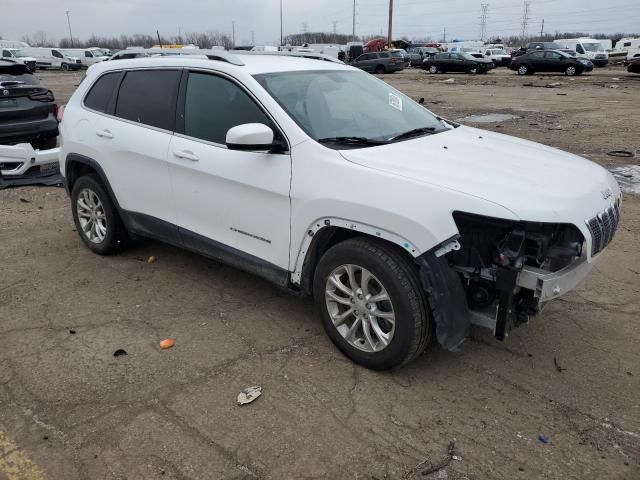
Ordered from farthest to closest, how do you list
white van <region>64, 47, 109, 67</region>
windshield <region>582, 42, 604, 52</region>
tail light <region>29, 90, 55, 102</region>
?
Answer: white van <region>64, 47, 109, 67</region> < windshield <region>582, 42, 604, 52</region> < tail light <region>29, 90, 55, 102</region>

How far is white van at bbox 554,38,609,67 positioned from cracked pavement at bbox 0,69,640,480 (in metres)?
38.2

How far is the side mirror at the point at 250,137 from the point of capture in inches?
134

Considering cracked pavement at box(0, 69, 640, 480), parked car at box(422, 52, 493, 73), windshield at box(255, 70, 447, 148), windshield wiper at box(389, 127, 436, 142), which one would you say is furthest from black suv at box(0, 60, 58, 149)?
parked car at box(422, 52, 493, 73)

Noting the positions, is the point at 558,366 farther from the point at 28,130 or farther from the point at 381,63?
the point at 381,63

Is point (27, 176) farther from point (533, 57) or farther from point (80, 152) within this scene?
point (533, 57)

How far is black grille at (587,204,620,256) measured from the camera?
3.01 metres

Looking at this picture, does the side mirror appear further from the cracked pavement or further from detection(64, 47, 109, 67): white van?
detection(64, 47, 109, 67): white van

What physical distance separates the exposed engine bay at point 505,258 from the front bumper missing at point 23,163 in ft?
20.4

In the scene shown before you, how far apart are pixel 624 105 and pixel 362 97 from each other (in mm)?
15335

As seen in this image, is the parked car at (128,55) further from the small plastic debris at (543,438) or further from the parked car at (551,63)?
the parked car at (551,63)

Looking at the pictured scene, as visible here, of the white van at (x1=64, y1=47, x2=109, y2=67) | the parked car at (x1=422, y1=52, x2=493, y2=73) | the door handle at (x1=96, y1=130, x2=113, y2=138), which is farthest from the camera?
the white van at (x1=64, y1=47, x2=109, y2=67)

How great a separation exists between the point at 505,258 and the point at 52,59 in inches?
2314

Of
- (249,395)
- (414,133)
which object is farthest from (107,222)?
(414,133)

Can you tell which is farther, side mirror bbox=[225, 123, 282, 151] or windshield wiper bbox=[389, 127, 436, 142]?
windshield wiper bbox=[389, 127, 436, 142]
